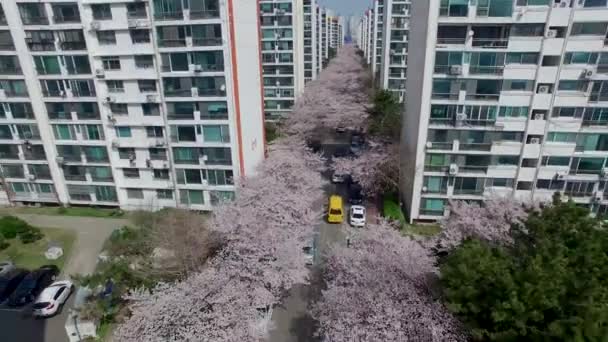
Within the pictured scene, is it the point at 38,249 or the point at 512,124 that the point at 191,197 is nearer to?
the point at 38,249

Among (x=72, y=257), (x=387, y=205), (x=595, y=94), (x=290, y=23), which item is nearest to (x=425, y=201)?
(x=387, y=205)

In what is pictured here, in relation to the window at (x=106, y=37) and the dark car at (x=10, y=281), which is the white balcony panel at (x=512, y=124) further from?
the dark car at (x=10, y=281)

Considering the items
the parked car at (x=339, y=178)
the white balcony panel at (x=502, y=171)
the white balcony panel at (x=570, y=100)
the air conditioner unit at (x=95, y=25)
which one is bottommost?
the parked car at (x=339, y=178)

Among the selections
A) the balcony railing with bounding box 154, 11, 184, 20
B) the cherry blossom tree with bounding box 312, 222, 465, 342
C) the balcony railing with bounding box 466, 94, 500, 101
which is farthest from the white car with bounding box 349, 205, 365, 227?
the balcony railing with bounding box 154, 11, 184, 20

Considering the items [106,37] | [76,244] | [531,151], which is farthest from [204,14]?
[531,151]

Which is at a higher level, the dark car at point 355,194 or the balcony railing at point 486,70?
the balcony railing at point 486,70

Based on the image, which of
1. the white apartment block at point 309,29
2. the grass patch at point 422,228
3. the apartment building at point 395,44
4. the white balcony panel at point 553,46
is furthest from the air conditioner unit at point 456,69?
the white apartment block at point 309,29

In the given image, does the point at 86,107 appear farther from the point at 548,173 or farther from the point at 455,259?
the point at 548,173

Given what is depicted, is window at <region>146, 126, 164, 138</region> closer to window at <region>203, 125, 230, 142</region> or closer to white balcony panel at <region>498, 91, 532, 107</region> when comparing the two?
window at <region>203, 125, 230, 142</region>
